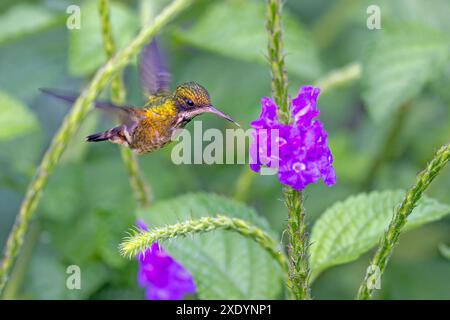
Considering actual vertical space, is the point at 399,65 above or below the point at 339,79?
above

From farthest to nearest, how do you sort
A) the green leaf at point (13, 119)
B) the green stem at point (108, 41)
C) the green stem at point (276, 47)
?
1. the green leaf at point (13, 119)
2. the green stem at point (108, 41)
3. the green stem at point (276, 47)

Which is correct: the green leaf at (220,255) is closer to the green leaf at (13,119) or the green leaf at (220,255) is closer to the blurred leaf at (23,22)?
the green leaf at (13,119)

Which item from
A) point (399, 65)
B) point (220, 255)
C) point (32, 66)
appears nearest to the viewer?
point (220, 255)

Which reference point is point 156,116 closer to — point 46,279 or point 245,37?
point 245,37

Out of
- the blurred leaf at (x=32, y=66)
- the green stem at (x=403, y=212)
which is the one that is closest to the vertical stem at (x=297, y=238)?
Answer: the green stem at (x=403, y=212)

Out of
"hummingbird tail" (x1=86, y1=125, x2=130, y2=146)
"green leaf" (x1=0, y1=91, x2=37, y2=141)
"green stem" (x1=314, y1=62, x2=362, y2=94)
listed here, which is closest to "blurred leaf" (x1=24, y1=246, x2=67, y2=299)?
"green leaf" (x1=0, y1=91, x2=37, y2=141)

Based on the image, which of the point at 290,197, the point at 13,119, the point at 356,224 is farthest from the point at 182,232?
the point at 13,119

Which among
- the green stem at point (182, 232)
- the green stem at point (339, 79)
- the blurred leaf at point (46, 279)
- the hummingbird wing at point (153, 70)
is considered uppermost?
the green stem at point (339, 79)
